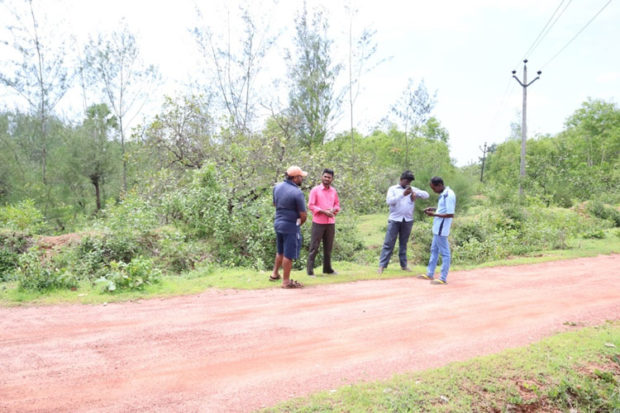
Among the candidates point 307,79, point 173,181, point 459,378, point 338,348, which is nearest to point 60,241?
point 173,181

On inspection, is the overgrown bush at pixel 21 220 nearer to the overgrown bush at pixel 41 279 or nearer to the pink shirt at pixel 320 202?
the overgrown bush at pixel 41 279

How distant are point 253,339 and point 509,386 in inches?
102

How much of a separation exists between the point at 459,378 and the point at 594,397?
147cm

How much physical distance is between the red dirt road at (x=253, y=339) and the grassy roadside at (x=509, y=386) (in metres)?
0.23

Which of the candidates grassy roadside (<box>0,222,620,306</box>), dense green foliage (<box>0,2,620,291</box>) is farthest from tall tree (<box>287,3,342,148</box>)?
grassy roadside (<box>0,222,620,306</box>)

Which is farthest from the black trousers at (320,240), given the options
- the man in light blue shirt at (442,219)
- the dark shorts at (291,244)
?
the man in light blue shirt at (442,219)

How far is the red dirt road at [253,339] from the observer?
3438 millimetres

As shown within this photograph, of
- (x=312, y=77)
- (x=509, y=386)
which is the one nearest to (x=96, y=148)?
(x=312, y=77)

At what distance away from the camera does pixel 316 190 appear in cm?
772

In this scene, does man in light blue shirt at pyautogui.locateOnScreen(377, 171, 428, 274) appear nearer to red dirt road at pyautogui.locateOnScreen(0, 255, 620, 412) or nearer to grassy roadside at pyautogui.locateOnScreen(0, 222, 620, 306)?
grassy roadside at pyautogui.locateOnScreen(0, 222, 620, 306)

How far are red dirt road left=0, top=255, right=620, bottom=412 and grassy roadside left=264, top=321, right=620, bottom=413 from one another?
0.23m

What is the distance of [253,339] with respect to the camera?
463 centimetres

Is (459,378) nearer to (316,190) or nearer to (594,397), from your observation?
(594,397)

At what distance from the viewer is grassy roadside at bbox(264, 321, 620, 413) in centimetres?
338
